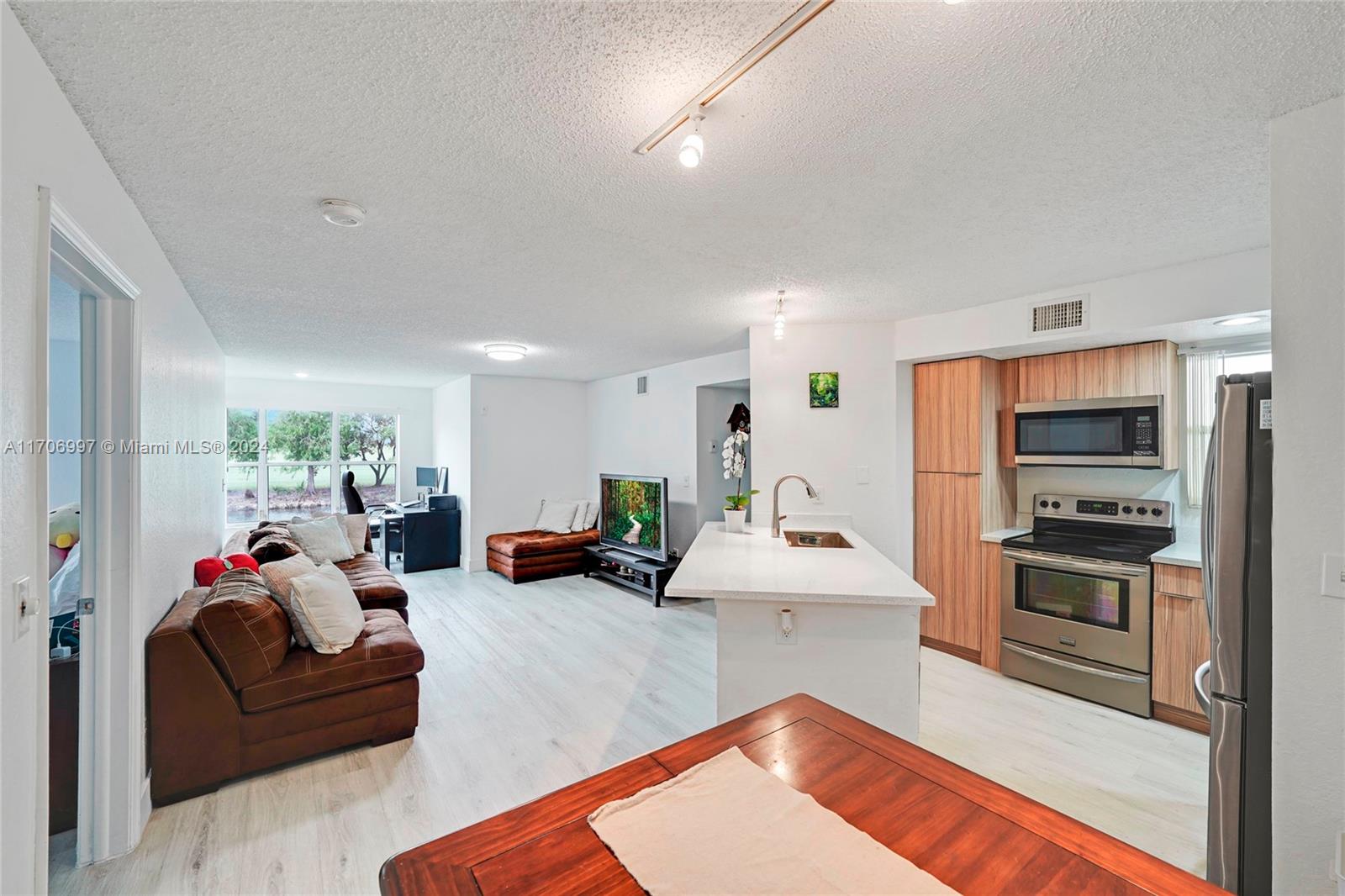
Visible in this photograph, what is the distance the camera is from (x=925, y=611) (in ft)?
13.4

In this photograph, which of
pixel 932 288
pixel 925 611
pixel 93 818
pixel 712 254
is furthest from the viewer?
pixel 925 611

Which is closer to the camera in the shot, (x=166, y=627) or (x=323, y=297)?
(x=166, y=627)

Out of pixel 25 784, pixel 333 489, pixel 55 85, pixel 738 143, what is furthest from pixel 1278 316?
pixel 333 489

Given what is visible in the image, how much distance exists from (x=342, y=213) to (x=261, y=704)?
214cm

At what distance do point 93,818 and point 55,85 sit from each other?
2.35m

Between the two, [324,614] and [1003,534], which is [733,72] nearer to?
[324,614]

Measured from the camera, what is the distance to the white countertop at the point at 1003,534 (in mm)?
3662

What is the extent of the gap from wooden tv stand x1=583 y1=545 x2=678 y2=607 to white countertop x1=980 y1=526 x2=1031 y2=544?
2.53m

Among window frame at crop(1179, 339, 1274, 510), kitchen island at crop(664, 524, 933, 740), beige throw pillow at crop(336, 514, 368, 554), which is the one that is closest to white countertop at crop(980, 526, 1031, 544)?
window frame at crop(1179, 339, 1274, 510)

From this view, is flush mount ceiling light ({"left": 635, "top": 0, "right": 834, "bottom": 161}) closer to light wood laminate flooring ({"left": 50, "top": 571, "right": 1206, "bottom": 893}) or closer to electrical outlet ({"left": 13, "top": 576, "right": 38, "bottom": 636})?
electrical outlet ({"left": 13, "top": 576, "right": 38, "bottom": 636})

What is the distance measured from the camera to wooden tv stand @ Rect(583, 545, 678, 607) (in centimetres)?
539

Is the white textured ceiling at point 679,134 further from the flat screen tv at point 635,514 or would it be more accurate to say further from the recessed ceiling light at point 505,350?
the flat screen tv at point 635,514

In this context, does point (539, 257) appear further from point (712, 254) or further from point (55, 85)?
point (55, 85)

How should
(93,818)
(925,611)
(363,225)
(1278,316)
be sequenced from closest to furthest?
1. (1278,316)
2. (93,818)
3. (363,225)
4. (925,611)
